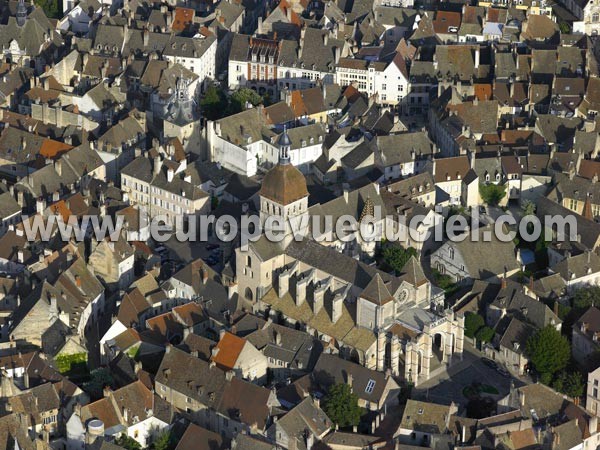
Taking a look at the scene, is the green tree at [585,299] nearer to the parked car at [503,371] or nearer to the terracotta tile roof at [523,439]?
the parked car at [503,371]

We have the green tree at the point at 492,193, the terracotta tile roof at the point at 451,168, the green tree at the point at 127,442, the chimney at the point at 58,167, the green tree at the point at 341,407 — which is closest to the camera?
the green tree at the point at 127,442

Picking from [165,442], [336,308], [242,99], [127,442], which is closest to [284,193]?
[336,308]

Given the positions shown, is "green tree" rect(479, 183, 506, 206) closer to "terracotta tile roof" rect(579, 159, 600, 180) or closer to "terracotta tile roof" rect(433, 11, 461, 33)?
"terracotta tile roof" rect(579, 159, 600, 180)

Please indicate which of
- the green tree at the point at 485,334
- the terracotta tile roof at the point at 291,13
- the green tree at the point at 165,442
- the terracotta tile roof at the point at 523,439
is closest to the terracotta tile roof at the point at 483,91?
the terracotta tile roof at the point at 291,13

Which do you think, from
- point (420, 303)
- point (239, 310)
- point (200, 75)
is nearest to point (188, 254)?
point (239, 310)

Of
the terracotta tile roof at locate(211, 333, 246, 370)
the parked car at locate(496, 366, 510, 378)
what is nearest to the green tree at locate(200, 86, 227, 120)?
the terracotta tile roof at locate(211, 333, 246, 370)
